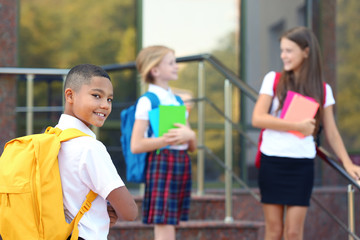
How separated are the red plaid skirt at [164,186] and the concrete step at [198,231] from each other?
1.75ft

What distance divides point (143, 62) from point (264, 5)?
3.24m

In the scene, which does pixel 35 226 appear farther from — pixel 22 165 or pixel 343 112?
pixel 343 112

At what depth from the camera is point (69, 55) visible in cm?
633

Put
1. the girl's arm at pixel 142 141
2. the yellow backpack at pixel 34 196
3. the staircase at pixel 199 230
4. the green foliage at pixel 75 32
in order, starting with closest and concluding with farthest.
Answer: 1. the yellow backpack at pixel 34 196
2. the girl's arm at pixel 142 141
3. the staircase at pixel 199 230
4. the green foliage at pixel 75 32

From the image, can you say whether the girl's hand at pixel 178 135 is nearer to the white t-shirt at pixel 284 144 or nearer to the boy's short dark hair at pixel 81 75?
the white t-shirt at pixel 284 144

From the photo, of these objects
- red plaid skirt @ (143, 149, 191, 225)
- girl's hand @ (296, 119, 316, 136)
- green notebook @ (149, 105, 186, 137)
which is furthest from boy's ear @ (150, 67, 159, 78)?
girl's hand @ (296, 119, 316, 136)

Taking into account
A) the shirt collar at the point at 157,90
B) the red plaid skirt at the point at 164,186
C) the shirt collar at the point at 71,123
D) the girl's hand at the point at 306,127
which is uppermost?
the shirt collar at the point at 157,90

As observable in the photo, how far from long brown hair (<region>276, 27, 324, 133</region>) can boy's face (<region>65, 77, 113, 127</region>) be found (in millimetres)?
1746

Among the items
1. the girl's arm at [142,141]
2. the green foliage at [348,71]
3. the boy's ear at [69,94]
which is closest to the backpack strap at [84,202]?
the boy's ear at [69,94]

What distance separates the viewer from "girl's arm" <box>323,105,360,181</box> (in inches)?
145

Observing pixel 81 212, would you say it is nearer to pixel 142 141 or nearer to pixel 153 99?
pixel 142 141

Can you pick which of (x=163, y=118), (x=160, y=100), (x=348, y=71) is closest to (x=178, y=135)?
(x=163, y=118)

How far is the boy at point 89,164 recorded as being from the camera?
2041 mm

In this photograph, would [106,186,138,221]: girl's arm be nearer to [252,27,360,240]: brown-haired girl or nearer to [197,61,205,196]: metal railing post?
[252,27,360,240]: brown-haired girl
